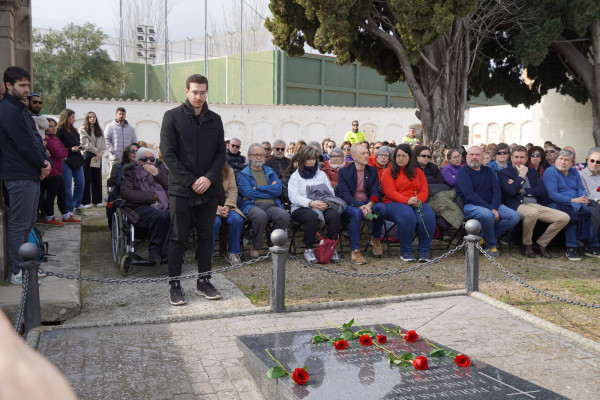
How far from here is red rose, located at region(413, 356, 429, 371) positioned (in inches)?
152

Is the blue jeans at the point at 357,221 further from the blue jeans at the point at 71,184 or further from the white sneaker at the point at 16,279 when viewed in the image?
the blue jeans at the point at 71,184

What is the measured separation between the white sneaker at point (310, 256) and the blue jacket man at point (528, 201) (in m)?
3.25

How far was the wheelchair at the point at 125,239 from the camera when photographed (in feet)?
24.1

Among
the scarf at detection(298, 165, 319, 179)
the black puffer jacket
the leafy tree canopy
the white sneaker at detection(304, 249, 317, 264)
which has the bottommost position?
the white sneaker at detection(304, 249, 317, 264)

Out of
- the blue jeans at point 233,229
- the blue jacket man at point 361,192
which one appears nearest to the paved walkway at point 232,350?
the blue jeans at point 233,229

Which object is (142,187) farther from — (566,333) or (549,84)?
(549,84)

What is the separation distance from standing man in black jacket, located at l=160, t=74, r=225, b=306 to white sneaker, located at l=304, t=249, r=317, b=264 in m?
2.29

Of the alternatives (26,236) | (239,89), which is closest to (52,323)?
(26,236)

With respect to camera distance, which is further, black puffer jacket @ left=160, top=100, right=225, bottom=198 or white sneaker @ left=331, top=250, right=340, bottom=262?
white sneaker @ left=331, top=250, right=340, bottom=262

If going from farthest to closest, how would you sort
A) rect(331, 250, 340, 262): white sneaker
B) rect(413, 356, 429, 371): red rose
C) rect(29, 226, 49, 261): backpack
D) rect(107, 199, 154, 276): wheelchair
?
rect(331, 250, 340, 262): white sneaker, rect(107, 199, 154, 276): wheelchair, rect(29, 226, 49, 261): backpack, rect(413, 356, 429, 371): red rose

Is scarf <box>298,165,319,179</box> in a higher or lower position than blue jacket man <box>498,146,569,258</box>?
higher

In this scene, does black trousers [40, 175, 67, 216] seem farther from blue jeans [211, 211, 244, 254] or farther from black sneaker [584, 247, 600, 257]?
black sneaker [584, 247, 600, 257]

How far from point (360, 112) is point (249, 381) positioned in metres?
32.0

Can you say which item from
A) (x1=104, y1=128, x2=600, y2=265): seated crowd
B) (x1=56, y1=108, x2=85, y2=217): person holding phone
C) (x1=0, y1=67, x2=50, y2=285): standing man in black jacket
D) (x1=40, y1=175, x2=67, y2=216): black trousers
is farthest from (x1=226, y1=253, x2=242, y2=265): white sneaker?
(x1=56, y1=108, x2=85, y2=217): person holding phone
